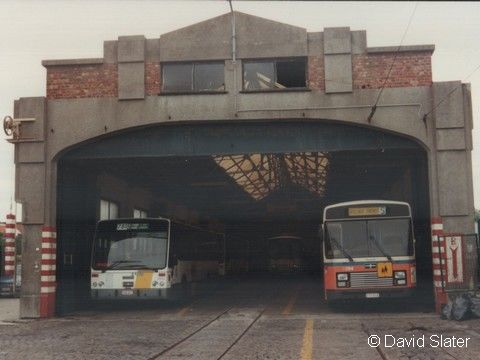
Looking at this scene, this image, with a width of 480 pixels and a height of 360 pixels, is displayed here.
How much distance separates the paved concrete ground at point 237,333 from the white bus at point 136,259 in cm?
69

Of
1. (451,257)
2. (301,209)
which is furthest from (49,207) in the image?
(301,209)

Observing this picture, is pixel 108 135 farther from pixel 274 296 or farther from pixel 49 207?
pixel 274 296

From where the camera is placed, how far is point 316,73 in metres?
18.0

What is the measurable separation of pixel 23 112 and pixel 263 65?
678cm

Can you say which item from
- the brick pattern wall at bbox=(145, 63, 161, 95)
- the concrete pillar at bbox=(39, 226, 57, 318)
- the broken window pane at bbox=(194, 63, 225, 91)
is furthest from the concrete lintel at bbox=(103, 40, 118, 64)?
Result: the concrete pillar at bbox=(39, 226, 57, 318)

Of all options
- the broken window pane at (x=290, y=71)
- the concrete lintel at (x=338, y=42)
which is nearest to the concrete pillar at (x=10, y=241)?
the broken window pane at (x=290, y=71)

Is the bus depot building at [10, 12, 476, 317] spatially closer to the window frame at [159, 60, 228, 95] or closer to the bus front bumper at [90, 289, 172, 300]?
the window frame at [159, 60, 228, 95]

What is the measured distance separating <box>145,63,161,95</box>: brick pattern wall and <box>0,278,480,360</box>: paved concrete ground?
20.1 feet

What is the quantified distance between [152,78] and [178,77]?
711 mm

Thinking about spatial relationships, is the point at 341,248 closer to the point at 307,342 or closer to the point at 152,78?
the point at 307,342

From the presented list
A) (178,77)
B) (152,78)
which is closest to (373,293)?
(178,77)

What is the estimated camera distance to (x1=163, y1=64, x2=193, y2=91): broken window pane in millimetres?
18344

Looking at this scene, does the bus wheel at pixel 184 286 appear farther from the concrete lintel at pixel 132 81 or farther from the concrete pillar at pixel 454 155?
the concrete pillar at pixel 454 155

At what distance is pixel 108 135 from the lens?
18.5 metres
